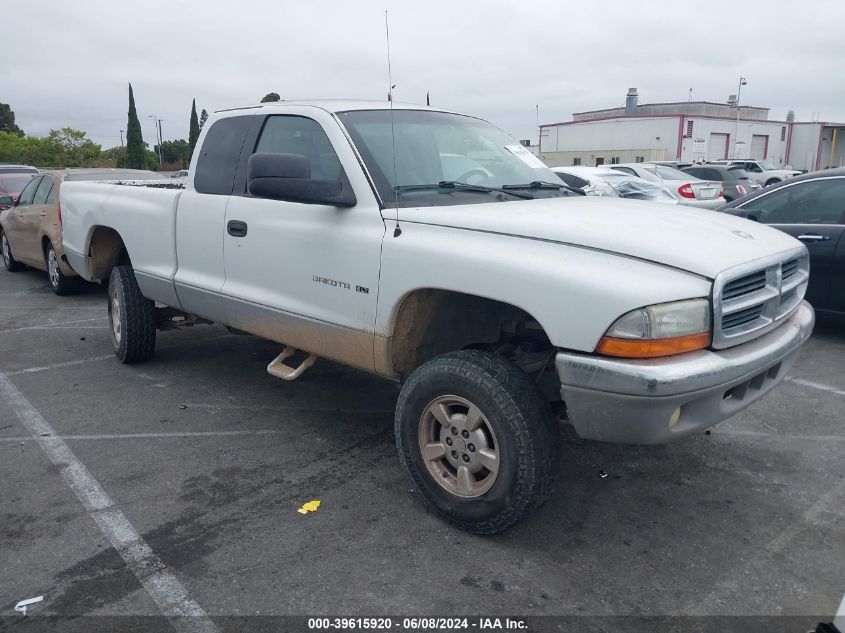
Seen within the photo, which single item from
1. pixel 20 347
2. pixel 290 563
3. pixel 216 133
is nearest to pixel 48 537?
pixel 290 563

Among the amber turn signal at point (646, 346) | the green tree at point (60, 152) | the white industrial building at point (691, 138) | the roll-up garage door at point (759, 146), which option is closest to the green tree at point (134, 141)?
the green tree at point (60, 152)

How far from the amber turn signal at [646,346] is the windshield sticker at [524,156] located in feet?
6.66

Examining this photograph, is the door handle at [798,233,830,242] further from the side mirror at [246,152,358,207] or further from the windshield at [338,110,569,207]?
the side mirror at [246,152,358,207]

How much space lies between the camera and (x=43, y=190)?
385 inches

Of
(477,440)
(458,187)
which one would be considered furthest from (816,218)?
(477,440)

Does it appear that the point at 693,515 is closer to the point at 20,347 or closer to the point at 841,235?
the point at 841,235

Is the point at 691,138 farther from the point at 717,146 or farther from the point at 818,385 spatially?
the point at 818,385

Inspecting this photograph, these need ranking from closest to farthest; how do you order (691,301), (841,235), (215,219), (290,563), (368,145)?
(691,301) → (290,563) → (368,145) → (215,219) → (841,235)

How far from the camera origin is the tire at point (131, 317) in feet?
18.9

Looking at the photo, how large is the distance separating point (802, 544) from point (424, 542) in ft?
5.58

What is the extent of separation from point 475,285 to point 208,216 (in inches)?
89.8

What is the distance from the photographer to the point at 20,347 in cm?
691

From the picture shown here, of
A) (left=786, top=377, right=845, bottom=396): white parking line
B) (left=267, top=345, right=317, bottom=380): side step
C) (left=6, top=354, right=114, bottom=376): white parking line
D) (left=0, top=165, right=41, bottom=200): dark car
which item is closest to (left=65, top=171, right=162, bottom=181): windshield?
(left=6, top=354, right=114, bottom=376): white parking line

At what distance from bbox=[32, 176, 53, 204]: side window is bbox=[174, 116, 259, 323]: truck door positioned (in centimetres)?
560
